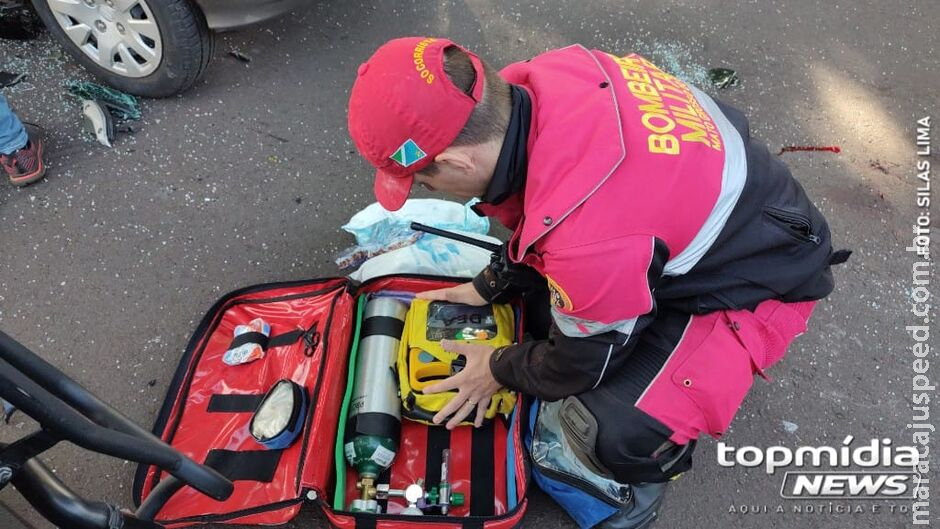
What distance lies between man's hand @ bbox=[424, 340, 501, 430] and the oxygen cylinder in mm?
149

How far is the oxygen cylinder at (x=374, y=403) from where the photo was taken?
1.90m

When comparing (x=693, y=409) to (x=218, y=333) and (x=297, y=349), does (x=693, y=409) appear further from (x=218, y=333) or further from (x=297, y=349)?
(x=218, y=333)

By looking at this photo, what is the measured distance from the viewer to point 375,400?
1.97 m

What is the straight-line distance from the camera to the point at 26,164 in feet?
8.52

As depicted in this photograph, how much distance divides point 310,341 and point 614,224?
3.79ft

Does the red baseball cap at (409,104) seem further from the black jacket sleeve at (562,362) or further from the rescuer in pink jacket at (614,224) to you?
the black jacket sleeve at (562,362)

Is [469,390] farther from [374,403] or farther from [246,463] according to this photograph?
[246,463]

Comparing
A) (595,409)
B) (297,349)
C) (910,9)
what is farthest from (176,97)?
(910,9)

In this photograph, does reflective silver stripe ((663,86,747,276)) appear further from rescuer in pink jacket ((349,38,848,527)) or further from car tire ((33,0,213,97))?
car tire ((33,0,213,97))

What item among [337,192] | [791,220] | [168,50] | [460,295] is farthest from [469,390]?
[168,50]

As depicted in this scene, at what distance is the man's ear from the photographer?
1.47m

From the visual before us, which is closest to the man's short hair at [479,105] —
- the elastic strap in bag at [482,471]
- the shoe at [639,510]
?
the elastic strap in bag at [482,471]

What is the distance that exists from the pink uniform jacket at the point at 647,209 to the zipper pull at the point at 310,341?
714 mm

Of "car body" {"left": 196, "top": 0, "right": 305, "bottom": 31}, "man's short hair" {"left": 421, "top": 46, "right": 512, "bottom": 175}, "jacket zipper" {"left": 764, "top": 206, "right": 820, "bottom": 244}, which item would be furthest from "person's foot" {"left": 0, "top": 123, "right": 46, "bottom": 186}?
"jacket zipper" {"left": 764, "top": 206, "right": 820, "bottom": 244}
